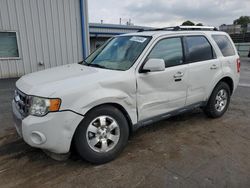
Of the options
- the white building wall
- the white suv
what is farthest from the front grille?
the white building wall

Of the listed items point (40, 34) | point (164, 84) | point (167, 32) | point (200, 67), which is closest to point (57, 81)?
point (164, 84)

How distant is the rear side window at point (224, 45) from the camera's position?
4.40 metres

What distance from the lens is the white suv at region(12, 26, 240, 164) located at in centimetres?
256

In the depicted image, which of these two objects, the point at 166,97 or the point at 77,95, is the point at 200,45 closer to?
the point at 166,97

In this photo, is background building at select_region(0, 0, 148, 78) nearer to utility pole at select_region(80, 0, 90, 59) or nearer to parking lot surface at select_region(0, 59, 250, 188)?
utility pole at select_region(80, 0, 90, 59)

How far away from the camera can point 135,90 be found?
310cm

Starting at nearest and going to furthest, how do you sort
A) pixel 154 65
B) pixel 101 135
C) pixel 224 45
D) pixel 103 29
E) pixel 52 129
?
pixel 52 129, pixel 101 135, pixel 154 65, pixel 224 45, pixel 103 29

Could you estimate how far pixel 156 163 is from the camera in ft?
9.75

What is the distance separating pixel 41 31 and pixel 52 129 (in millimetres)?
8008

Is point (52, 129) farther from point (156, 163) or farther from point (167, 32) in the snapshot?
point (167, 32)

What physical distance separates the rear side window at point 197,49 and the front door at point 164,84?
7.2 inches

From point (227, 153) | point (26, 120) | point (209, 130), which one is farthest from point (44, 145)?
point (209, 130)

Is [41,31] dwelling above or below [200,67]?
above

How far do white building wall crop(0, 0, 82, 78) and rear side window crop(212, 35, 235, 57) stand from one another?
7.32 meters
